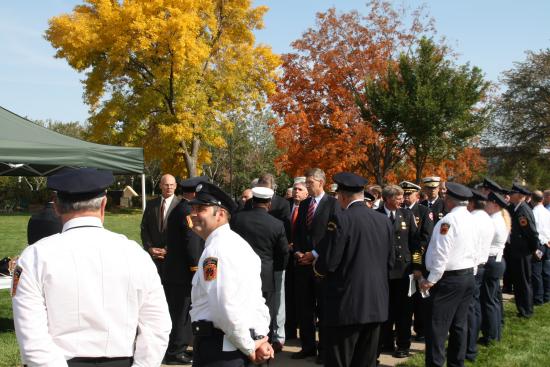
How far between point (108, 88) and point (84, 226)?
27571 mm

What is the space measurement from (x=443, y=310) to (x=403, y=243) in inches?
59.0

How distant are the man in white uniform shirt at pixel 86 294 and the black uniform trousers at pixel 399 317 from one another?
4883mm

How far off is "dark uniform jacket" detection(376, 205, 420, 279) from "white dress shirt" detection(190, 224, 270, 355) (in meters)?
3.92

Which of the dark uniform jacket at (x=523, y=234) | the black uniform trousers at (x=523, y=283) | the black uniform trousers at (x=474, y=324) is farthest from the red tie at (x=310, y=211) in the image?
the black uniform trousers at (x=523, y=283)

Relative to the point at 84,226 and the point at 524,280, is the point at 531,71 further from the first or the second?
the point at 84,226

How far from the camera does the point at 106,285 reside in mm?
2555

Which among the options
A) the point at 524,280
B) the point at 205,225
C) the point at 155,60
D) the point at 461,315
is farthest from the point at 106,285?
the point at 155,60

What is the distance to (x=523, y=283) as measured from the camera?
8.96 metres

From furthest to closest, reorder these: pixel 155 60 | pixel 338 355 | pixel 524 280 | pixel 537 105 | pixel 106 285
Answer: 1. pixel 537 105
2. pixel 155 60
3. pixel 524 280
4. pixel 338 355
5. pixel 106 285

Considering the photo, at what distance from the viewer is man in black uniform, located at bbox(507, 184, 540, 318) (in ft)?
29.5

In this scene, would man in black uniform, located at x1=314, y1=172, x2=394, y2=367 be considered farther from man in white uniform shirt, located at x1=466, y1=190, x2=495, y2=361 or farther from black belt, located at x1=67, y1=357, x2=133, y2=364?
black belt, located at x1=67, y1=357, x2=133, y2=364

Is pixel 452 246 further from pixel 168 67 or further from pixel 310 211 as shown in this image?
pixel 168 67

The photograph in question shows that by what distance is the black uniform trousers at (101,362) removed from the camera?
2.50m

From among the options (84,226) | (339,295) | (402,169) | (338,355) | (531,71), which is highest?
(531,71)
